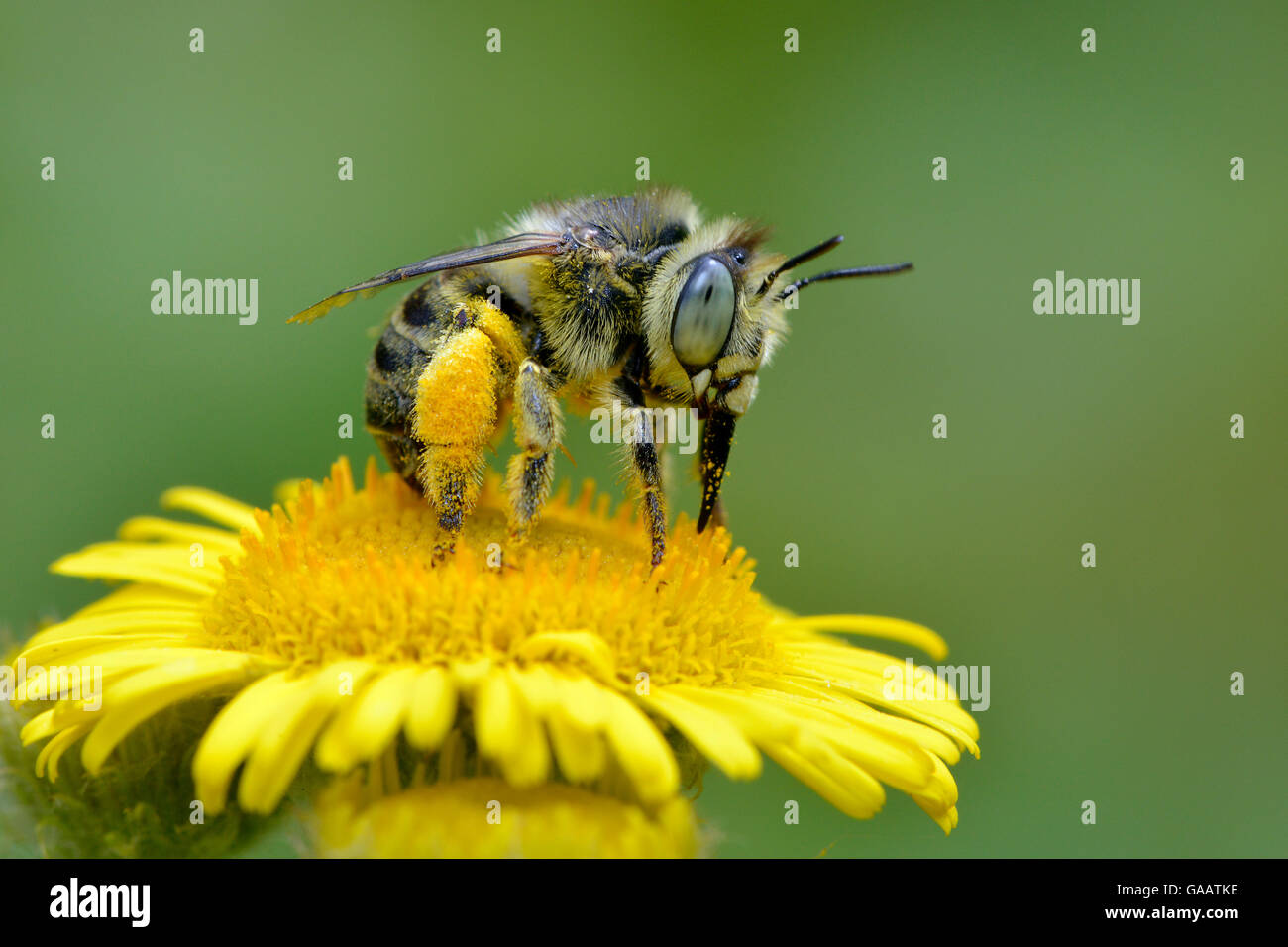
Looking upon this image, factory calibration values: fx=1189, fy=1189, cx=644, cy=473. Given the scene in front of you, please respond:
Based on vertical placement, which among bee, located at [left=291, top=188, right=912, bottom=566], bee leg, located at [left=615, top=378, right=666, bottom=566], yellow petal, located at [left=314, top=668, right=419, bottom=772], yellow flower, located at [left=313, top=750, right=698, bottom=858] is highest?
bee, located at [left=291, top=188, right=912, bottom=566]

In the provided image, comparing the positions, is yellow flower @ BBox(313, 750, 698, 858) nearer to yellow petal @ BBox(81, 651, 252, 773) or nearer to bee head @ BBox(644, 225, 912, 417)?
yellow petal @ BBox(81, 651, 252, 773)

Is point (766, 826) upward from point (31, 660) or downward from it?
downward

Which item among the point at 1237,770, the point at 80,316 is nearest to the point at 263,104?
the point at 80,316

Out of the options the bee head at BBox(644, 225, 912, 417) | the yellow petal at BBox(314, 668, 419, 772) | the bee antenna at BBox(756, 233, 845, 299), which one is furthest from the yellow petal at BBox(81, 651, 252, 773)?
the bee antenna at BBox(756, 233, 845, 299)

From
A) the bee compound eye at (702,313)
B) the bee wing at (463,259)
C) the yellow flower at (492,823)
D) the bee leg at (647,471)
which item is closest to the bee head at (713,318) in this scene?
the bee compound eye at (702,313)

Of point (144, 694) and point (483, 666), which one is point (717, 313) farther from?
point (144, 694)

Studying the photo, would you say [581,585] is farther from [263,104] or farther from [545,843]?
[263,104]

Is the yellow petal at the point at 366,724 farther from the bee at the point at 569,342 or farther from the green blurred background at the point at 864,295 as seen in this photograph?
the green blurred background at the point at 864,295
